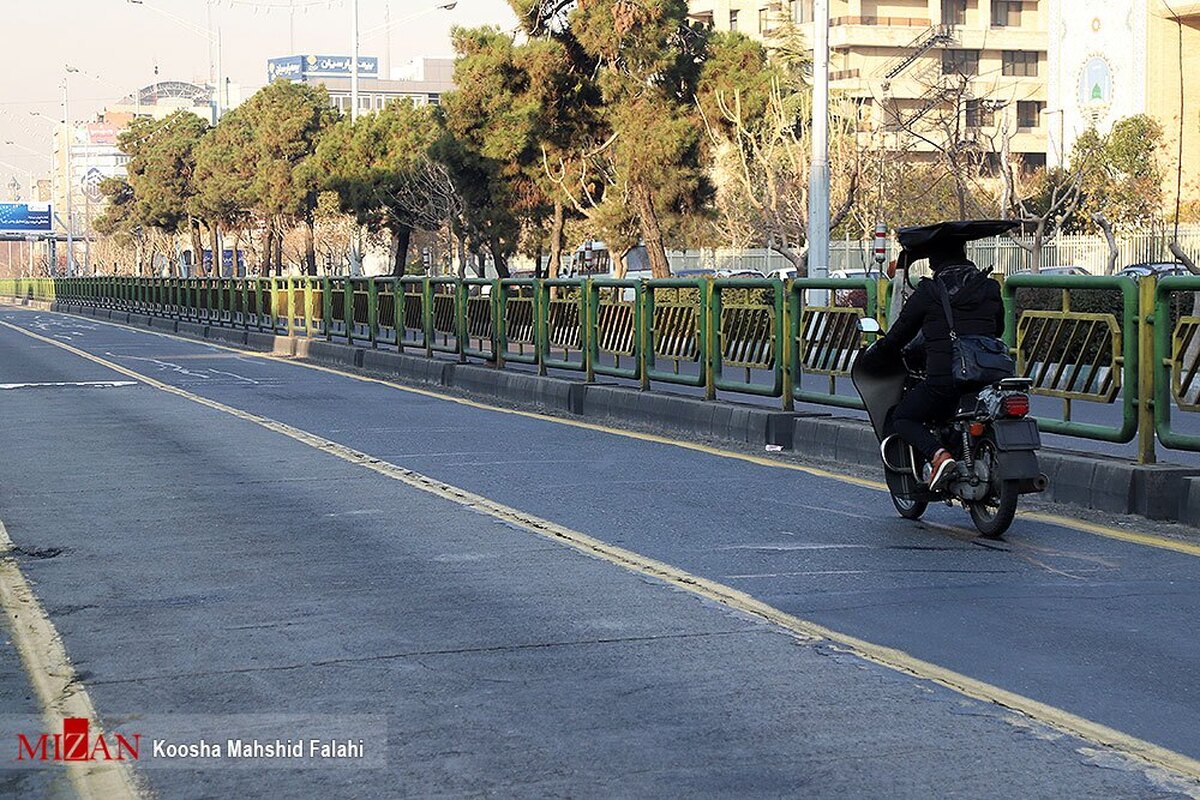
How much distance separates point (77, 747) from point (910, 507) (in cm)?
623

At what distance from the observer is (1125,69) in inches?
2982

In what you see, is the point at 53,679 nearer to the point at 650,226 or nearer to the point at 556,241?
the point at 650,226

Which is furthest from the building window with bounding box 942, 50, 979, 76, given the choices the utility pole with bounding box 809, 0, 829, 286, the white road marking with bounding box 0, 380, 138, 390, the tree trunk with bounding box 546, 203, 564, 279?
the white road marking with bounding box 0, 380, 138, 390

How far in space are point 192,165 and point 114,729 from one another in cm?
9683

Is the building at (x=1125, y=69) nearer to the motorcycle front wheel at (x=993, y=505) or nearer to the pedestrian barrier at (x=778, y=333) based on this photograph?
the pedestrian barrier at (x=778, y=333)

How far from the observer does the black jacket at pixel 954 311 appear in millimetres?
10281

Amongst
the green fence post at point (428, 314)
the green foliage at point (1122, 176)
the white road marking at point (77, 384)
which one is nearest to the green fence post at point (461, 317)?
the green fence post at point (428, 314)

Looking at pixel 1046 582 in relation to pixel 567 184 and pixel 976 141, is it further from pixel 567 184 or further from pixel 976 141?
pixel 976 141

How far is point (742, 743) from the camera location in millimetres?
5797

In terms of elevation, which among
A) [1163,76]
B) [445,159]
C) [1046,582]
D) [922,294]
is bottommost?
[1046,582]

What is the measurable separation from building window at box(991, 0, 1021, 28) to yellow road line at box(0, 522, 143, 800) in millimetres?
93501

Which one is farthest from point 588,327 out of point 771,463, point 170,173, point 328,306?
point 170,173

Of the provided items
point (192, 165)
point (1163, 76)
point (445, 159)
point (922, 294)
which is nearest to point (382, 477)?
point (922, 294)

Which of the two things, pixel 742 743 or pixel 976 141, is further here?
pixel 976 141
